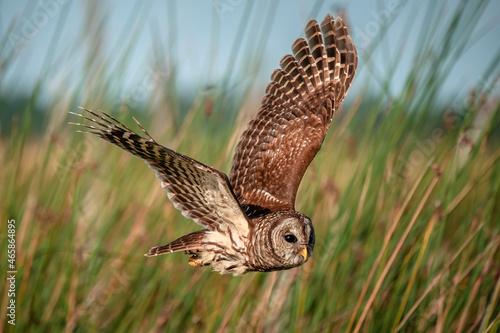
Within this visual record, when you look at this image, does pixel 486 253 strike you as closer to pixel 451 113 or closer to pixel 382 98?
pixel 451 113

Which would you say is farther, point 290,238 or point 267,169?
point 267,169

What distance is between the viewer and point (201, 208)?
253cm

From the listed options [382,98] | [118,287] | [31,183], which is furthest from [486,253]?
[31,183]

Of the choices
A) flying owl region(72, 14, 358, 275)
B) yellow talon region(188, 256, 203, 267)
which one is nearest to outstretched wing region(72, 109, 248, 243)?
flying owl region(72, 14, 358, 275)

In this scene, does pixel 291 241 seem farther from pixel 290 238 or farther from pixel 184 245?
pixel 184 245

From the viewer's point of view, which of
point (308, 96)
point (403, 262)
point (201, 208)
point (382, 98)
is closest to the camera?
point (201, 208)

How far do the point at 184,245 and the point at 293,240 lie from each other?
0.45 m

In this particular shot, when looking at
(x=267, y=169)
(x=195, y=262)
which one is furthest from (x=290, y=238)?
(x=267, y=169)

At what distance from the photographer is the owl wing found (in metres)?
3.19

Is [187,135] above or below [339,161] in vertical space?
Result: below

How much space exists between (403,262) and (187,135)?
1.36 meters

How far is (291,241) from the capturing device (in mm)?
2426

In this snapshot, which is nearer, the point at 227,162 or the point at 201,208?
the point at 201,208

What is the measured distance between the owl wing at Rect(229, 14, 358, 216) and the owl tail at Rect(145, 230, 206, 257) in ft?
1.78
